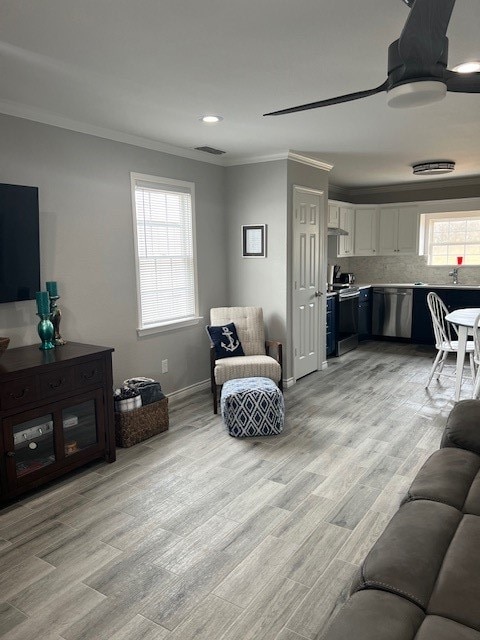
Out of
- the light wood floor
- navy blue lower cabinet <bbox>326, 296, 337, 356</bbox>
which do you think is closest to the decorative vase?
the light wood floor

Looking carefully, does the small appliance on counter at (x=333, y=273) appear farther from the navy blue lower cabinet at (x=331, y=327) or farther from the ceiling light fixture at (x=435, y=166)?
the ceiling light fixture at (x=435, y=166)

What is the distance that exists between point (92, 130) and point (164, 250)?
1266 mm

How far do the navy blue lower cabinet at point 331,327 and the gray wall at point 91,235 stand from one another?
2219 millimetres

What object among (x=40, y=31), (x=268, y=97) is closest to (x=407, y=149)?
(x=268, y=97)

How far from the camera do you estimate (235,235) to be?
5.29 m

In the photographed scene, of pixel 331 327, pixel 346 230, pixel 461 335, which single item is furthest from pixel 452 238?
pixel 461 335

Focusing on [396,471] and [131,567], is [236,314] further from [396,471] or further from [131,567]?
[131,567]

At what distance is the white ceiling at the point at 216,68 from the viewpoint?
1.98m

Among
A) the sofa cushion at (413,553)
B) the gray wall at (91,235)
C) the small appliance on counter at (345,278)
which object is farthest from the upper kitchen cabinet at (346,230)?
the sofa cushion at (413,553)

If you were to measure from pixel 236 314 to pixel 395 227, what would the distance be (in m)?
4.04

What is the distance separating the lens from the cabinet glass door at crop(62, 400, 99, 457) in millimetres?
3092

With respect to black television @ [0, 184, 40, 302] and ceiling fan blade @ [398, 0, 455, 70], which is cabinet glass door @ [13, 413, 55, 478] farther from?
ceiling fan blade @ [398, 0, 455, 70]

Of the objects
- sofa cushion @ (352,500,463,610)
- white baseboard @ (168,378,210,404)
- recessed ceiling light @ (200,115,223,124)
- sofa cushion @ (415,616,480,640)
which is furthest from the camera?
white baseboard @ (168,378,210,404)

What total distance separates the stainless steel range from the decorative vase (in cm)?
425
